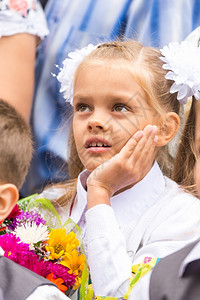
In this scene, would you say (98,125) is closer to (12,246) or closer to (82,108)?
(82,108)

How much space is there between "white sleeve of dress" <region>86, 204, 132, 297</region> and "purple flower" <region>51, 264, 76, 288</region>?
0.20 feet

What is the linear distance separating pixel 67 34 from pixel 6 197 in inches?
67.4

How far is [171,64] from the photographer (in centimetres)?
186

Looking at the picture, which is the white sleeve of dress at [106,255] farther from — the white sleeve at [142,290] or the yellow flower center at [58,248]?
the white sleeve at [142,290]

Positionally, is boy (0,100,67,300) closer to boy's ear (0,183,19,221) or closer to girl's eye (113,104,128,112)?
boy's ear (0,183,19,221)

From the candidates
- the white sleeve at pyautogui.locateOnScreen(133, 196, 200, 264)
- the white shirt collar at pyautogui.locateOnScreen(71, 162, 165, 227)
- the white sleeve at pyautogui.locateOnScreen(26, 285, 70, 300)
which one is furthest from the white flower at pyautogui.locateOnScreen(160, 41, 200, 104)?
the white sleeve at pyautogui.locateOnScreen(26, 285, 70, 300)

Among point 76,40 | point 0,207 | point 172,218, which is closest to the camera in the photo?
point 0,207

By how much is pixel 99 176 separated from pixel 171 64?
0.49m

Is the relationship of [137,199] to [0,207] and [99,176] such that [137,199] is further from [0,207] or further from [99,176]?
[0,207]

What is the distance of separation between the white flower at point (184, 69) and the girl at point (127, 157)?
0.05 m

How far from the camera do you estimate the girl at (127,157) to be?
159 cm

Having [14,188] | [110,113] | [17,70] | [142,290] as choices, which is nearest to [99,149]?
[110,113]

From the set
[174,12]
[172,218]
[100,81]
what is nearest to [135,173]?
[172,218]

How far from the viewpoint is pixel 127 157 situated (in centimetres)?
174
